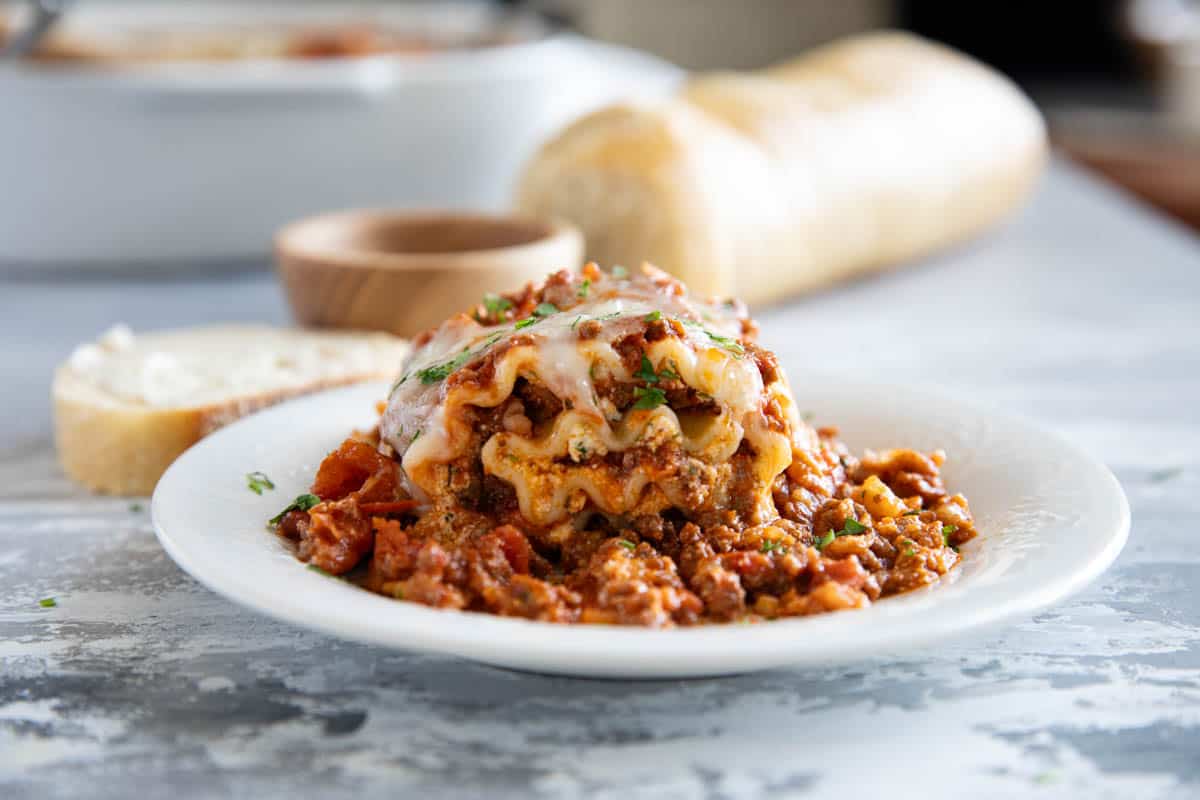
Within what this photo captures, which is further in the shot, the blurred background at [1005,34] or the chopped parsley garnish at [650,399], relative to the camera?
the blurred background at [1005,34]

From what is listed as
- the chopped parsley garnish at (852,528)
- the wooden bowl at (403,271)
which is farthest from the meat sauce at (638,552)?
the wooden bowl at (403,271)

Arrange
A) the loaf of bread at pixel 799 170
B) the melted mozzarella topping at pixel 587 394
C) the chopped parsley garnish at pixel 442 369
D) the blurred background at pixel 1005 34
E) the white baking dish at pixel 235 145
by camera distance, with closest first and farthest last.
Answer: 1. the melted mozzarella topping at pixel 587 394
2. the chopped parsley garnish at pixel 442 369
3. the loaf of bread at pixel 799 170
4. the white baking dish at pixel 235 145
5. the blurred background at pixel 1005 34

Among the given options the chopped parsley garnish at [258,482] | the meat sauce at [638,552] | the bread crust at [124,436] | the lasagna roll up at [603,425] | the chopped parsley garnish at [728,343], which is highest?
the chopped parsley garnish at [728,343]

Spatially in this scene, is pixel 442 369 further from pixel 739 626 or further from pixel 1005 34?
pixel 1005 34

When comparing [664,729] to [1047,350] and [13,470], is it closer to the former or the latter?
[13,470]

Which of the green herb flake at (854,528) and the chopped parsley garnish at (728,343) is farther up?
the chopped parsley garnish at (728,343)

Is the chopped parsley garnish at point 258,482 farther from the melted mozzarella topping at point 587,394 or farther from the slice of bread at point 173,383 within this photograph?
the slice of bread at point 173,383
